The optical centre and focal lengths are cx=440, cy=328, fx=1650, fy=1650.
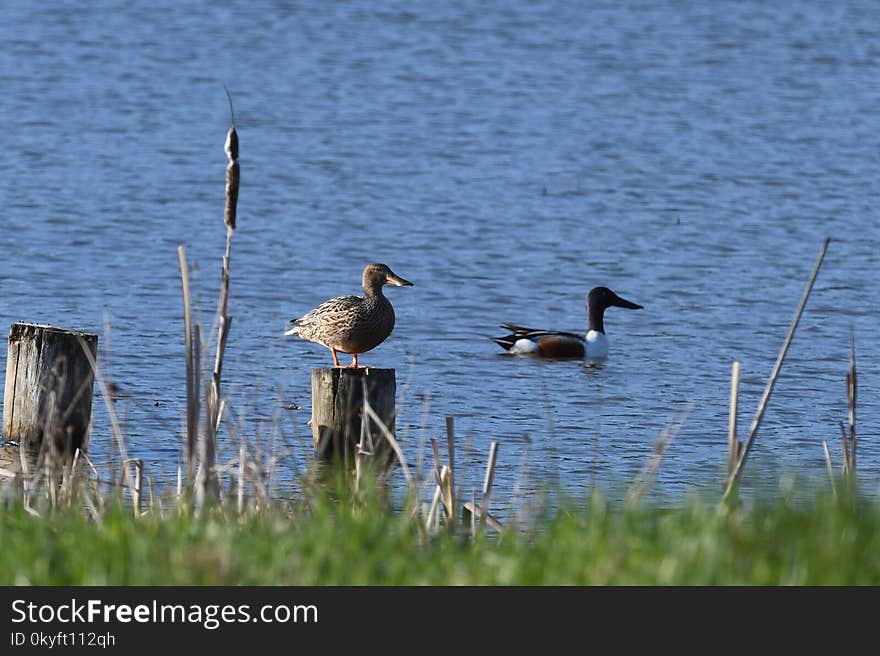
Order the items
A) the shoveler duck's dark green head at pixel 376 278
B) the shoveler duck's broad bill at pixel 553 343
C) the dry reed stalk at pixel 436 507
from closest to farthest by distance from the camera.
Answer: the dry reed stalk at pixel 436 507
the shoveler duck's dark green head at pixel 376 278
the shoveler duck's broad bill at pixel 553 343

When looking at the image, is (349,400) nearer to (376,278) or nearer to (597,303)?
(376,278)

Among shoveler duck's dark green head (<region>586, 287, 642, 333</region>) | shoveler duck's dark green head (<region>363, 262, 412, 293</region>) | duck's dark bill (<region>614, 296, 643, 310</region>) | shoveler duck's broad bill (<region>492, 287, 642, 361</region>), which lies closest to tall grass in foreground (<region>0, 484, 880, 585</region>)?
shoveler duck's dark green head (<region>363, 262, 412, 293</region>)

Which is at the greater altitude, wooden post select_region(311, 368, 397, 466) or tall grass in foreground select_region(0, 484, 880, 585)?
tall grass in foreground select_region(0, 484, 880, 585)

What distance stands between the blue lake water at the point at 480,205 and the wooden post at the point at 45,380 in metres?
0.55

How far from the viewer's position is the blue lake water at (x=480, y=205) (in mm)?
12727

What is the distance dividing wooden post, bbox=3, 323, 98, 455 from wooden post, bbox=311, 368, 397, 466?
4.38 feet

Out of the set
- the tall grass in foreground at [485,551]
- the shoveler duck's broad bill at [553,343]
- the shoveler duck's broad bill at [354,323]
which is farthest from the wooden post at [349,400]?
the shoveler duck's broad bill at [553,343]

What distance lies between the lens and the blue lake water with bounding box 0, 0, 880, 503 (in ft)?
41.8

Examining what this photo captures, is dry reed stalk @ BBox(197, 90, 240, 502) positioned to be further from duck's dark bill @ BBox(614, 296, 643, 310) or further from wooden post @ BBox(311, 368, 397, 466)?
duck's dark bill @ BBox(614, 296, 643, 310)

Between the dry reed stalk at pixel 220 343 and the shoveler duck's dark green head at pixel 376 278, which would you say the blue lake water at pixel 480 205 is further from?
the shoveler duck's dark green head at pixel 376 278

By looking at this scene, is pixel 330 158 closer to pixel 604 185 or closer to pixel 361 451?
pixel 604 185

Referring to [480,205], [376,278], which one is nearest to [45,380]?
[376,278]

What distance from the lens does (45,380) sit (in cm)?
970
